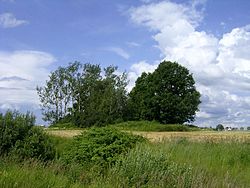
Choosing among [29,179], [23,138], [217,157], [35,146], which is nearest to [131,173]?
[29,179]

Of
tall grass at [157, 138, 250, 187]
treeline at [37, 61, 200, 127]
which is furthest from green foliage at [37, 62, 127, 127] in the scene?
tall grass at [157, 138, 250, 187]

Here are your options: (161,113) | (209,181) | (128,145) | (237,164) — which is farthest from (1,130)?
(161,113)

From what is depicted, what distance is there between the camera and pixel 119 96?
6931cm

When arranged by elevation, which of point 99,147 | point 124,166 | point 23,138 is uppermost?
point 23,138

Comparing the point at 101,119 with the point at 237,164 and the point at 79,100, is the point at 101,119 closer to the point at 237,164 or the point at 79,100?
the point at 79,100

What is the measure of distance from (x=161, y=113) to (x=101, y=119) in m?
9.42

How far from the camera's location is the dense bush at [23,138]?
15.8 m

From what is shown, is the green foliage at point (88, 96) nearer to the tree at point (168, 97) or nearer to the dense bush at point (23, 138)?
the tree at point (168, 97)

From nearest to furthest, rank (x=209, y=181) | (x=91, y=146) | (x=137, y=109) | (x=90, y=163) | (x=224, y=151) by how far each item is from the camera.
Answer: (x=209, y=181), (x=90, y=163), (x=91, y=146), (x=224, y=151), (x=137, y=109)

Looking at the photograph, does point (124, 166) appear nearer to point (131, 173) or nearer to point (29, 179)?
point (131, 173)

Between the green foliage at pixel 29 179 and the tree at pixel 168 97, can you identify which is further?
the tree at pixel 168 97

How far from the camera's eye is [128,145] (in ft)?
54.1

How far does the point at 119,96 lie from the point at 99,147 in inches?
2095

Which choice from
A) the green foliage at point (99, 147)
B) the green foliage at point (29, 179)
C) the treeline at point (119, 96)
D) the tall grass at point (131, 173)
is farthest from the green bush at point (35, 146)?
the treeline at point (119, 96)
